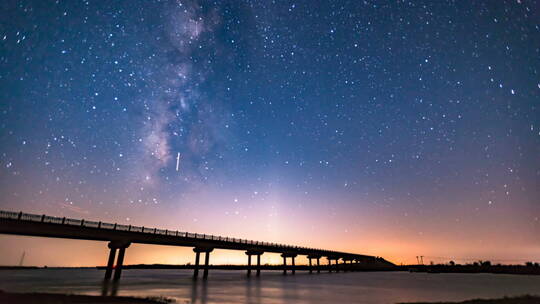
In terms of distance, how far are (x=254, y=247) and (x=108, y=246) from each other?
38.7m

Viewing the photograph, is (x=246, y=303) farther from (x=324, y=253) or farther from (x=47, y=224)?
(x=324, y=253)

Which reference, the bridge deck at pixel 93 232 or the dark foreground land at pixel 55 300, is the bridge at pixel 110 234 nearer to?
the bridge deck at pixel 93 232

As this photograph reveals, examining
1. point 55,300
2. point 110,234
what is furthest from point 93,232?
point 55,300

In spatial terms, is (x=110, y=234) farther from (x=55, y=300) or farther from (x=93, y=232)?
(x=55, y=300)

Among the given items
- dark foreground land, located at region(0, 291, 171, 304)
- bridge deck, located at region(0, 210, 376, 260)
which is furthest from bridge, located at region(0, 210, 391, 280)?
dark foreground land, located at region(0, 291, 171, 304)

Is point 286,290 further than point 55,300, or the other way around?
point 286,290

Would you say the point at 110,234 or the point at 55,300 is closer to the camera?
the point at 55,300

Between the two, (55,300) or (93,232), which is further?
(93,232)

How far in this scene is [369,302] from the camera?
26.3 m

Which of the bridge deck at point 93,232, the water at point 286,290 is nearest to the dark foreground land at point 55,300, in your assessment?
the water at point 286,290

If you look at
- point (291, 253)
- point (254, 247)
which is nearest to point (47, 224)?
point (254, 247)

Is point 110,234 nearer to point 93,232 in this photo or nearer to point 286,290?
point 93,232

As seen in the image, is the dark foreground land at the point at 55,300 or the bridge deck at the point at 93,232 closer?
the dark foreground land at the point at 55,300

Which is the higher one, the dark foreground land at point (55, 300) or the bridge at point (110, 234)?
the bridge at point (110, 234)
